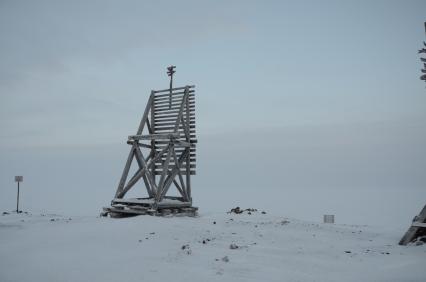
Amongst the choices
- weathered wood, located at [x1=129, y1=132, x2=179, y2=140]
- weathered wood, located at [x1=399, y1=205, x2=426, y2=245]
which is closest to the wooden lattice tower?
weathered wood, located at [x1=129, y1=132, x2=179, y2=140]

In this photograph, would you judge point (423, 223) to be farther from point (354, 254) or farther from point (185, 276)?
point (185, 276)

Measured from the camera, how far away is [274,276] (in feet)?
17.4

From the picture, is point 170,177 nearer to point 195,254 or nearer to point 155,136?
point 155,136

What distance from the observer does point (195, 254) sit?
6582 mm

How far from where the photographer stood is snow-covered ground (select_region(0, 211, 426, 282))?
538cm

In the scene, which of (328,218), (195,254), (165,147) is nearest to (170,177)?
(165,147)

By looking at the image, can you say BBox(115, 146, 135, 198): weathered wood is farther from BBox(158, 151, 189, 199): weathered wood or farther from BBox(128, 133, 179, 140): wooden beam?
BBox(158, 151, 189, 199): weathered wood

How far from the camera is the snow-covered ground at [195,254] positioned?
5.38 metres

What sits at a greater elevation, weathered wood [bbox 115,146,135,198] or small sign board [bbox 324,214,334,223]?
weathered wood [bbox 115,146,135,198]

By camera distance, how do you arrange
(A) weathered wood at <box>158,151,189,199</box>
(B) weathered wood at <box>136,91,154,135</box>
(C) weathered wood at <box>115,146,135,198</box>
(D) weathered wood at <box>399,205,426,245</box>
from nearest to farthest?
(D) weathered wood at <box>399,205,426,245</box> < (A) weathered wood at <box>158,151,189,199</box> < (C) weathered wood at <box>115,146,135,198</box> < (B) weathered wood at <box>136,91,154,135</box>

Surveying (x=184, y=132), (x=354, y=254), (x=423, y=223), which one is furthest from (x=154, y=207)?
(x=423, y=223)

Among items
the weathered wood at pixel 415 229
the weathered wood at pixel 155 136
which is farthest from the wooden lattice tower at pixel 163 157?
the weathered wood at pixel 415 229

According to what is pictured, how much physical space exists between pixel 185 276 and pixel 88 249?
8.74ft

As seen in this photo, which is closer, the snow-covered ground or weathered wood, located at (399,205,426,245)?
the snow-covered ground
